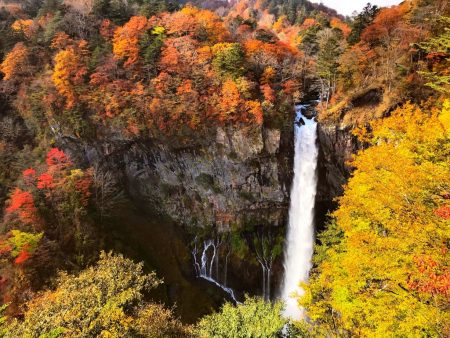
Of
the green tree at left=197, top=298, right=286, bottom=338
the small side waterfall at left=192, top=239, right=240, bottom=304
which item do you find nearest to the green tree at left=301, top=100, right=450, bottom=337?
the green tree at left=197, top=298, right=286, bottom=338

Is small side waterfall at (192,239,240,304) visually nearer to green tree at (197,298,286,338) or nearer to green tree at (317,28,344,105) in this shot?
green tree at (197,298,286,338)

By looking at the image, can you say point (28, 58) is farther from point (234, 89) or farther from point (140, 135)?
point (234, 89)

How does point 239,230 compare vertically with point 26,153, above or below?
below

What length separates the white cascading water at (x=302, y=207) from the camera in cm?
2638

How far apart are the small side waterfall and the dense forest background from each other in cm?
692

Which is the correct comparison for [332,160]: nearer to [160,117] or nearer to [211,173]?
[211,173]

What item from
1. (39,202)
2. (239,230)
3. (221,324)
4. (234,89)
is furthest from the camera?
(239,230)

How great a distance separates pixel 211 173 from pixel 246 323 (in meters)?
16.1

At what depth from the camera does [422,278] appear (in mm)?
7926

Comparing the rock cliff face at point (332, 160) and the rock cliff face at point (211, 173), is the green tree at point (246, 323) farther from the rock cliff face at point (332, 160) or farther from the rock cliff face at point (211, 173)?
the rock cliff face at point (332, 160)

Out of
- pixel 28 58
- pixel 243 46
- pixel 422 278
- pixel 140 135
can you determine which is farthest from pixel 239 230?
pixel 28 58

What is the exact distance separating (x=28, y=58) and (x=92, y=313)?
1025 inches

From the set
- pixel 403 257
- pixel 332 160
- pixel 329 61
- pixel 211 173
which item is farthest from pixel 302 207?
pixel 403 257

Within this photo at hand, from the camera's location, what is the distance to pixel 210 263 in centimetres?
2856
